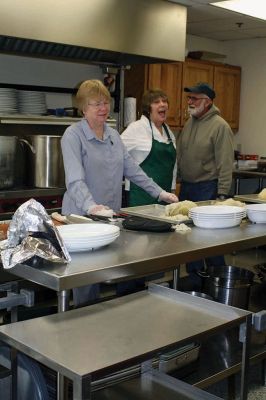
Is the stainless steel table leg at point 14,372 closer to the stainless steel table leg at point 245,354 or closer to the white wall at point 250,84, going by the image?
the stainless steel table leg at point 245,354

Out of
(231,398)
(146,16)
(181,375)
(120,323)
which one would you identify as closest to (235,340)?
(231,398)

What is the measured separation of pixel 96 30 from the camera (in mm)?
3920

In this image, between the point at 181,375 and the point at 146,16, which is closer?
the point at 181,375

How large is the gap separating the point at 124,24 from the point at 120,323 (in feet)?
10.0

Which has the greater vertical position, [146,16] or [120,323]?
[146,16]

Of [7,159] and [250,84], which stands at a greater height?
[250,84]

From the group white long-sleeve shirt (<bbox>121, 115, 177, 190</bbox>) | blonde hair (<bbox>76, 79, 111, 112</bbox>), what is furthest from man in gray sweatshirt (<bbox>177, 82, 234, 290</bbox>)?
blonde hair (<bbox>76, 79, 111, 112</bbox>)

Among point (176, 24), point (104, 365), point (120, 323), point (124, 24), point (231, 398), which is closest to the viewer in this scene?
point (104, 365)

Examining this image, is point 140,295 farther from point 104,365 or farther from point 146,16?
point 146,16

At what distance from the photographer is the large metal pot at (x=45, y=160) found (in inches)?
147

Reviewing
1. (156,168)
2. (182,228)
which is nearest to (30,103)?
(156,168)

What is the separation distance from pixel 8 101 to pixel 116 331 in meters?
2.67

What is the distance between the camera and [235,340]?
8.21 ft

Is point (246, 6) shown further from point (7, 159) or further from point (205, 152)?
point (7, 159)
